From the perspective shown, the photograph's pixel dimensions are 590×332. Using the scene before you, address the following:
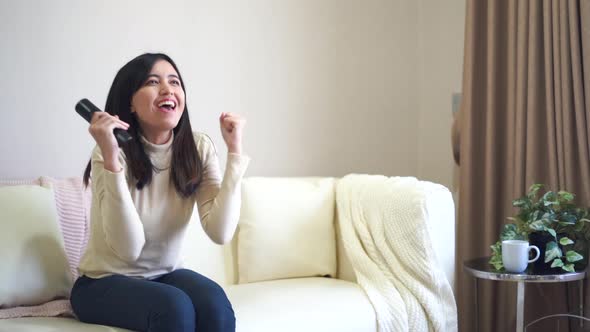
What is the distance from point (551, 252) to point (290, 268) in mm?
834

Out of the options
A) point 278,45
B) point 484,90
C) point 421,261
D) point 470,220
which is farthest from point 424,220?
point 278,45

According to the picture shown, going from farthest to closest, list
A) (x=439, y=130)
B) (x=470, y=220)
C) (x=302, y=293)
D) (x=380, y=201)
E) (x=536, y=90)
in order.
Result: (x=439, y=130) < (x=470, y=220) < (x=536, y=90) < (x=380, y=201) < (x=302, y=293)

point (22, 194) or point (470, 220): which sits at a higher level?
point (22, 194)

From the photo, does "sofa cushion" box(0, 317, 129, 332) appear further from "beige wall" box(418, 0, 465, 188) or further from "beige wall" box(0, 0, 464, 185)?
"beige wall" box(418, 0, 465, 188)

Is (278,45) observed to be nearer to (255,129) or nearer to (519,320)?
(255,129)

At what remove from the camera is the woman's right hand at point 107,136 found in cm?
152

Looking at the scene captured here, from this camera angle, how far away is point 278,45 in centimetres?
277

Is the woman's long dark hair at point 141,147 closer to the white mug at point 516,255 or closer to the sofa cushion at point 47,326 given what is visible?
the sofa cushion at point 47,326

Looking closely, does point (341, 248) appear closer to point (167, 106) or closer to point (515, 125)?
point (515, 125)

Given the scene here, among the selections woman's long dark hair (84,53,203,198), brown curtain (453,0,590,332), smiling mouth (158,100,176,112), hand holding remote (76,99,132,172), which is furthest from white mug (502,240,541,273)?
hand holding remote (76,99,132,172)

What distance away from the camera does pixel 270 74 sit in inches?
108

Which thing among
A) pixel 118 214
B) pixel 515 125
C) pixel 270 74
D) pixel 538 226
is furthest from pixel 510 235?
pixel 118 214

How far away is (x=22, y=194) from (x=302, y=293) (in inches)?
33.5

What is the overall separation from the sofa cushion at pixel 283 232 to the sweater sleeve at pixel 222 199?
537mm
